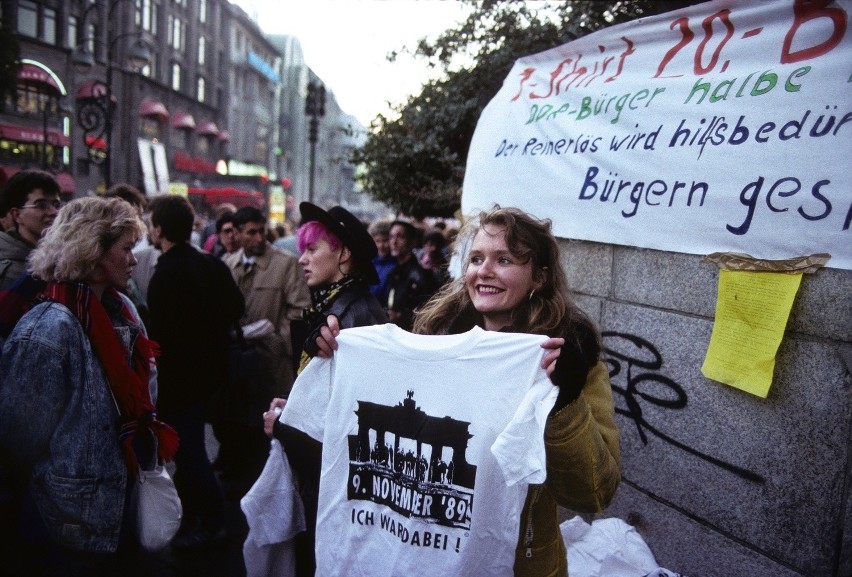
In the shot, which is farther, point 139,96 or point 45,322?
point 139,96

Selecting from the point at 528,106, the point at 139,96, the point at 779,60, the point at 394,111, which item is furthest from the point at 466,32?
the point at 139,96

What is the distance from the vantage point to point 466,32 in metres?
5.60

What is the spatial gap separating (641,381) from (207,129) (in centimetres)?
4420

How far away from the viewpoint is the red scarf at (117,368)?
2508 mm

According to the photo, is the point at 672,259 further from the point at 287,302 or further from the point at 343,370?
the point at 287,302

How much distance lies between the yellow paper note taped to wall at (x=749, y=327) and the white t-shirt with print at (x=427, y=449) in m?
1.37

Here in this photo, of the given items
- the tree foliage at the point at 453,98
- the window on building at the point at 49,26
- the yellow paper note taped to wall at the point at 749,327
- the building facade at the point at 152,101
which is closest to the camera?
the yellow paper note taped to wall at the point at 749,327

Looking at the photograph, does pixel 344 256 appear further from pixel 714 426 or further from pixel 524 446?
pixel 714 426

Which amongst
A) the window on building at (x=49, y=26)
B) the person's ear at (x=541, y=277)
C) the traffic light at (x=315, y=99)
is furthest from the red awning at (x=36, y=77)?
the person's ear at (x=541, y=277)

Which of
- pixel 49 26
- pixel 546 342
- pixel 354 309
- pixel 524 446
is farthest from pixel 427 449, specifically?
pixel 49 26

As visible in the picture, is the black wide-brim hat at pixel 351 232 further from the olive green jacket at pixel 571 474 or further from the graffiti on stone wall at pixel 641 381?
the graffiti on stone wall at pixel 641 381

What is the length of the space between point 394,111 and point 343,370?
15.2ft

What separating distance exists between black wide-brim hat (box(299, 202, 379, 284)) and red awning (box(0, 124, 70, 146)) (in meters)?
27.3

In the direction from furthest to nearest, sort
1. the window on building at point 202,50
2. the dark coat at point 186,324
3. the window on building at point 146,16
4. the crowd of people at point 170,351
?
the window on building at point 202,50, the window on building at point 146,16, the dark coat at point 186,324, the crowd of people at point 170,351
